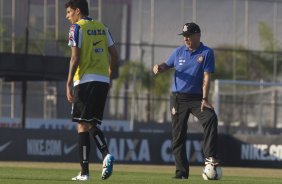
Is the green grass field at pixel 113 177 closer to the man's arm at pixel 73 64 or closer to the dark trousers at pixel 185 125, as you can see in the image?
the dark trousers at pixel 185 125

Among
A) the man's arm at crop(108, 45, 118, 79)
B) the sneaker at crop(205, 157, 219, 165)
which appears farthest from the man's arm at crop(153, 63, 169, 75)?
the sneaker at crop(205, 157, 219, 165)

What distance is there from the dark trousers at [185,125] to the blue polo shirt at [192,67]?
0.13 meters

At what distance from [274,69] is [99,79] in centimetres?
3158

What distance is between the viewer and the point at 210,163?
44.8 ft

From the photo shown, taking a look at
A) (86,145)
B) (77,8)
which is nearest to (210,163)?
(86,145)

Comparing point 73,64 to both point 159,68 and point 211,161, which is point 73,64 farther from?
point 211,161

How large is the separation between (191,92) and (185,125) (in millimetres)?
472

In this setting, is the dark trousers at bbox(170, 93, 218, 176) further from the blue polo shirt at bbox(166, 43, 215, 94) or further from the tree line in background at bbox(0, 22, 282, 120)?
the tree line in background at bbox(0, 22, 282, 120)

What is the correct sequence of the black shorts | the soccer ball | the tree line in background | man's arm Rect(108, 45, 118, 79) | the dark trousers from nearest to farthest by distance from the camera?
the black shorts, man's arm Rect(108, 45, 118, 79), the soccer ball, the dark trousers, the tree line in background

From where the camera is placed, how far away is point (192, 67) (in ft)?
45.9

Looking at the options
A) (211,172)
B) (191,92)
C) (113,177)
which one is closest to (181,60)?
(191,92)

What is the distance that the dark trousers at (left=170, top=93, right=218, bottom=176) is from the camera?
13.8 m

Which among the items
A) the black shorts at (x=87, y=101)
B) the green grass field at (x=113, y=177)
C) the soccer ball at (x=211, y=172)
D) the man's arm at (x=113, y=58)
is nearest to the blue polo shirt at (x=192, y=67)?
the soccer ball at (x=211, y=172)

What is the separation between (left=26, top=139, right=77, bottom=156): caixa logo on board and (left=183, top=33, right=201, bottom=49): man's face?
11.7 m
